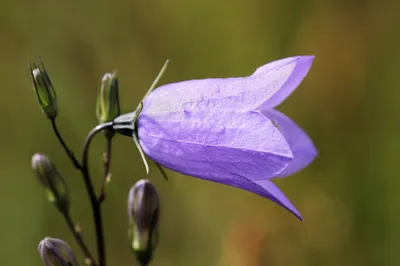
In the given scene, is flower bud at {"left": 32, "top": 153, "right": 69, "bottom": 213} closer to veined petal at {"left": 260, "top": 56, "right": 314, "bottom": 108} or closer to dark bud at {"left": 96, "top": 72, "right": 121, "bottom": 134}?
dark bud at {"left": 96, "top": 72, "right": 121, "bottom": 134}

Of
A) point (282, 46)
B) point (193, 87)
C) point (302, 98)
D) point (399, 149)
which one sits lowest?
point (399, 149)

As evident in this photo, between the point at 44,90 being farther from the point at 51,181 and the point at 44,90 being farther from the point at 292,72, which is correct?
the point at 292,72

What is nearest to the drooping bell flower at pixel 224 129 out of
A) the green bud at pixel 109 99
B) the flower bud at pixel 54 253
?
the green bud at pixel 109 99

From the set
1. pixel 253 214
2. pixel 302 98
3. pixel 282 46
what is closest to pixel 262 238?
pixel 253 214

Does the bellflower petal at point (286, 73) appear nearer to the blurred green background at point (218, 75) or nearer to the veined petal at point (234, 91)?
the veined petal at point (234, 91)

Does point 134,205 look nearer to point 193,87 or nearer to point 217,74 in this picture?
point 193,87
